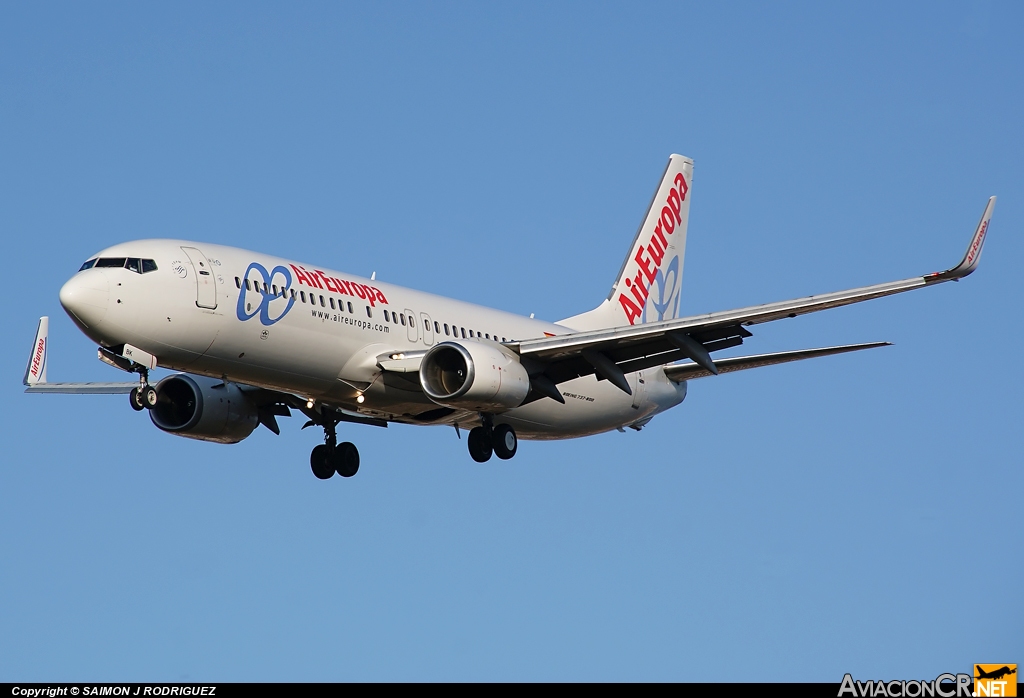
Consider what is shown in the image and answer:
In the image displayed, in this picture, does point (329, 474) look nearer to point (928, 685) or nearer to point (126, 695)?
point (126, 695)

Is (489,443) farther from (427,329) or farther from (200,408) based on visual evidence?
(200,408)

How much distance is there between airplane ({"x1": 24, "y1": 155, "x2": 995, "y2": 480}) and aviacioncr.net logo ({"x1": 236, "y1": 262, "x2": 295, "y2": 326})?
0.03 m

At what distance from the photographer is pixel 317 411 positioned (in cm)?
4009

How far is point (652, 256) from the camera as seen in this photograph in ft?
167

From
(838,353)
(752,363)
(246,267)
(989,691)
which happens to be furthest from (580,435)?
(989,691)

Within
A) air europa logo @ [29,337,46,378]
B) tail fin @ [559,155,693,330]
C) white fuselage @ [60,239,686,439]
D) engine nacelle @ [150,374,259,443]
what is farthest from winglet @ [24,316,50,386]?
tail fin @ [559,155,693,330]

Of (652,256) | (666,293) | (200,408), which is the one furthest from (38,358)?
(666,293)

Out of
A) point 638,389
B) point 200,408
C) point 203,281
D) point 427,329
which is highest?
point 638,389

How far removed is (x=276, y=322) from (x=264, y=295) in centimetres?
67

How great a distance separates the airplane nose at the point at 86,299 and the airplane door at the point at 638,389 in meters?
16.7

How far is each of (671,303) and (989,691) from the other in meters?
26.5

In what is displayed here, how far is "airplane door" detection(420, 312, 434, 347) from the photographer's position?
37.9 m

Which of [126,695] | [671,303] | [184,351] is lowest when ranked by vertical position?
[126,695]

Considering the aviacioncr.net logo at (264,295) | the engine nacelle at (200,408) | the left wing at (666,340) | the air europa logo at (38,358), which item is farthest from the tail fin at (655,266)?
the air europa logo at (38,358)
